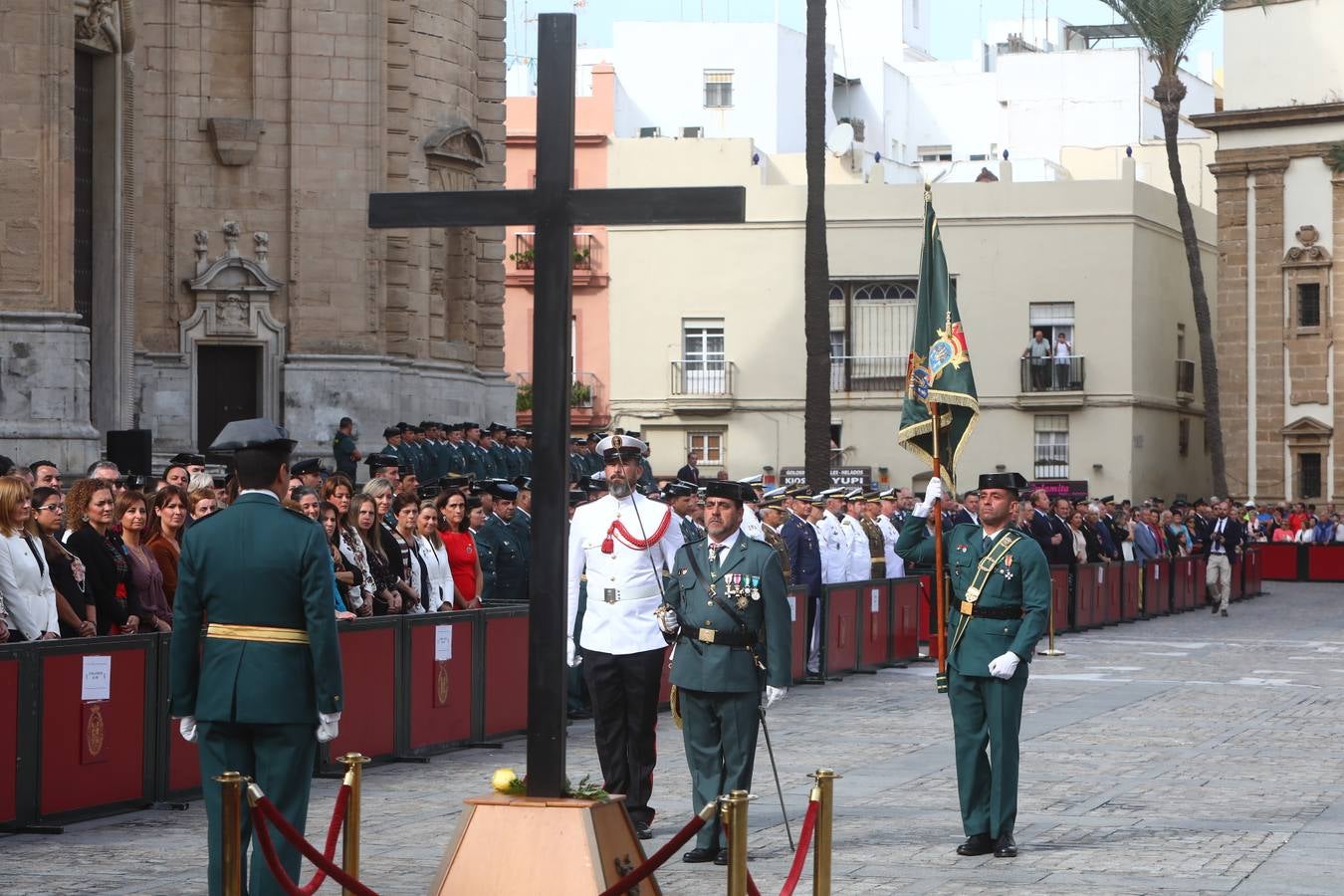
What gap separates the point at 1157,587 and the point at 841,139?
89.7 feet

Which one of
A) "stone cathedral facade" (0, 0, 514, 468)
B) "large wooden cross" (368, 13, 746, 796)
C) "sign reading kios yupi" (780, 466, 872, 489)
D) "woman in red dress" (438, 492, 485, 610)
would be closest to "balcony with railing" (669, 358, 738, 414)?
"sign reading kios yupi" (780, 466, 872, 489)

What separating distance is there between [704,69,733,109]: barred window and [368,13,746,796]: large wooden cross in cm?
6184

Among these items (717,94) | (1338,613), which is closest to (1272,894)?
(1338,613)

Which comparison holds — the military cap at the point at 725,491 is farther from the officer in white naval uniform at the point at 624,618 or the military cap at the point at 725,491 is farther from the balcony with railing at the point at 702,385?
the balcony with railing at the point at 702,385

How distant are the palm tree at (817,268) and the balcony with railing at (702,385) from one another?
22.8 meters

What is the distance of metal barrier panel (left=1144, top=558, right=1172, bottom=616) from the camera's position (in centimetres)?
3759

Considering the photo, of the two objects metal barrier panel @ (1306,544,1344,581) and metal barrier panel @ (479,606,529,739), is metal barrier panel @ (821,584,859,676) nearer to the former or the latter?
→ metal barrier panel @ (479,606,529,739)

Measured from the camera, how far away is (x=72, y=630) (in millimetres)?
13758

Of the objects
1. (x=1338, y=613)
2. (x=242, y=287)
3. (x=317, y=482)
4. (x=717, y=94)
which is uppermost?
(x=717, y=94)

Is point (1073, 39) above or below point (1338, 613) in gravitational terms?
above

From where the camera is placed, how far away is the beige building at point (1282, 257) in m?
59.9

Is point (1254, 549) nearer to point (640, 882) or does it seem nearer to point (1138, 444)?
point (1138, 444)

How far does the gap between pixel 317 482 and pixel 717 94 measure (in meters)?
51.8

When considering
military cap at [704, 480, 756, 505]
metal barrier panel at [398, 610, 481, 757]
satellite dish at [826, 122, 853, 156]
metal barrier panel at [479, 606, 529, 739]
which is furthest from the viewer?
satellite dish at [826, 122, 853, 156]
